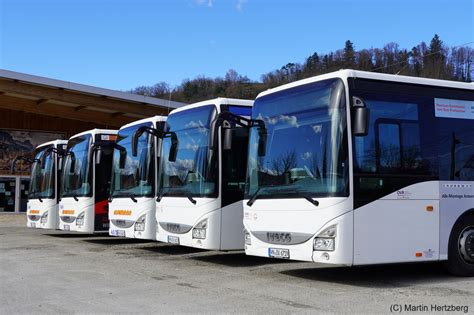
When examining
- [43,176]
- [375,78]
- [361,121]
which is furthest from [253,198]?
[43,176]

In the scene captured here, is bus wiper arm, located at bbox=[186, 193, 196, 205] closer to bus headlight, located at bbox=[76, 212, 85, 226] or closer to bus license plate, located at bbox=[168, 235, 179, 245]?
bus license plate, located at bbox=[168, 235, 179, 245]

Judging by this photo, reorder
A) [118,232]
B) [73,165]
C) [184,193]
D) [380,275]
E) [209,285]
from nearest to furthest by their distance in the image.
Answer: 1. [209,285]
2. [380,275]
3. [184,193]
4. [118,232]
5. [73,165]

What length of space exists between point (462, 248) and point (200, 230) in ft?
14.6

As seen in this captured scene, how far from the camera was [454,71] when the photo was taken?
61.9ft

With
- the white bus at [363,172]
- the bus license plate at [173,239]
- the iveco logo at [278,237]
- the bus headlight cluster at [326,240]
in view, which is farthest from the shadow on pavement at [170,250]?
the bus headlight cluster at [326,240]

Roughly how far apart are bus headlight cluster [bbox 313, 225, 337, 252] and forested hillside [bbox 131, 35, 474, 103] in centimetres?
684

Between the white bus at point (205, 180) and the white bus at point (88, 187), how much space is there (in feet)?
13.0

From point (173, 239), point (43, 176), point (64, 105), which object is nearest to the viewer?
point (173, 239)

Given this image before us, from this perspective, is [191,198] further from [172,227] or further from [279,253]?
[279,253]

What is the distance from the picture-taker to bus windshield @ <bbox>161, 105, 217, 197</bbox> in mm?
10656

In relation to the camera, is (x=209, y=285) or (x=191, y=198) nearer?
(x=209, y=285)

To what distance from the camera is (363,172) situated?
825 centimetres

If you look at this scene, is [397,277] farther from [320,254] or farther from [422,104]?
[422,104]

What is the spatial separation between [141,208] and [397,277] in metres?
5.82
